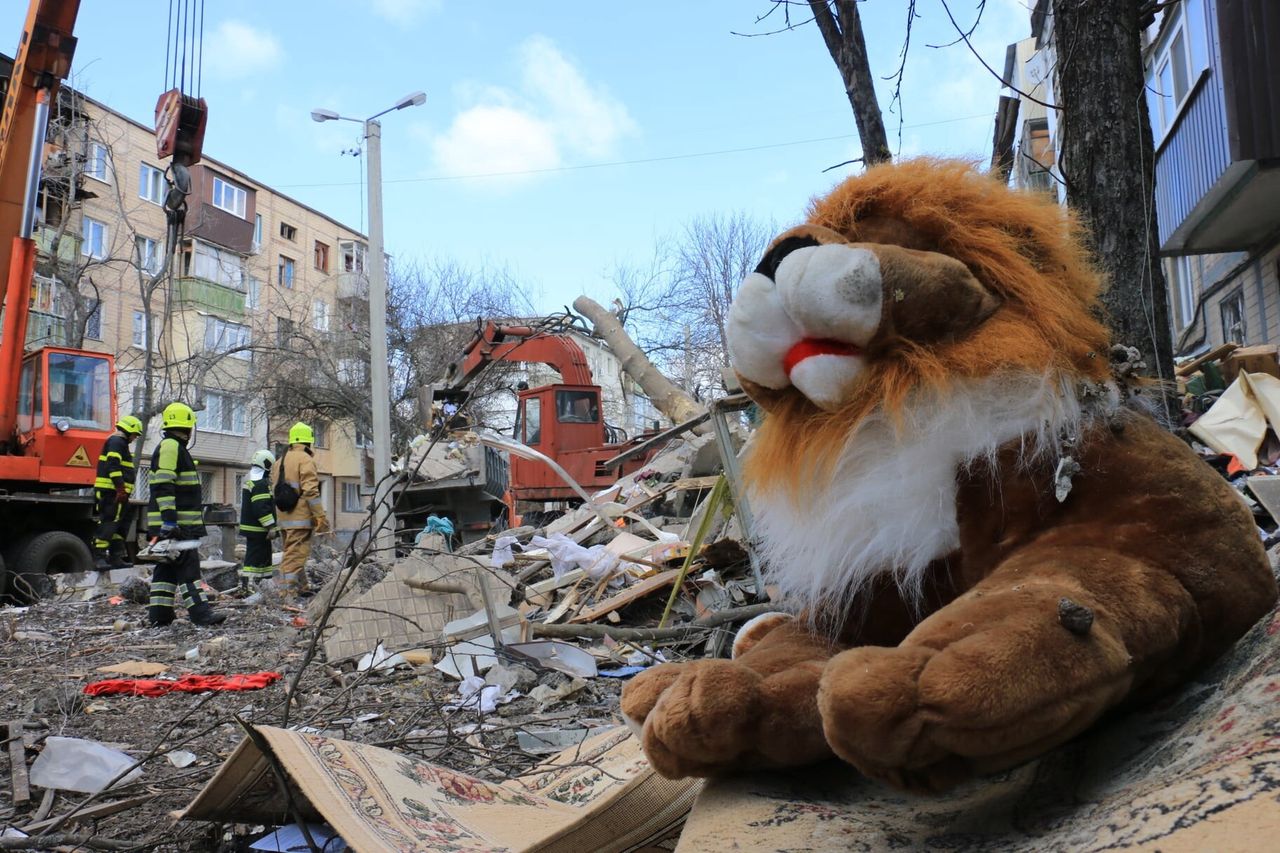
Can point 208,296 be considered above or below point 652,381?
above

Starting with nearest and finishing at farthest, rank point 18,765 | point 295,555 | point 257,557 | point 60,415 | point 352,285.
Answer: point 18,765 < point 257,557 < point 295,555 < point 60,415 < point 352,285

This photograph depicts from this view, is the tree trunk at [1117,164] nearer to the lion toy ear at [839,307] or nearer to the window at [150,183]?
the lion toy ear at [839,307]

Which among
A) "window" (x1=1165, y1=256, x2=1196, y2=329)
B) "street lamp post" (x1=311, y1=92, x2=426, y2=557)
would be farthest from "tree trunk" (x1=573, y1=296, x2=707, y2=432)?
"window" (x1=1165, y1=256, x2=1196, y2=329)

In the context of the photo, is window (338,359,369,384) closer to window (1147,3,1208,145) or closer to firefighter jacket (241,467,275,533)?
firefighter jacket (241,467,275,533)

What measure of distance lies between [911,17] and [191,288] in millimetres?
32256

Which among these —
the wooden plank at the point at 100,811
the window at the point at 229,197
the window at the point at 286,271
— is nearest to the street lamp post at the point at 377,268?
the wooden plank at the point at 100,811

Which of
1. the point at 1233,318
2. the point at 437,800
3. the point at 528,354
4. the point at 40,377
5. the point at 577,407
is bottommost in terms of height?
the point at 437,800

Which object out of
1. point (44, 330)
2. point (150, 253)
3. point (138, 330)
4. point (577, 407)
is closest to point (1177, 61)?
point (577, 407)

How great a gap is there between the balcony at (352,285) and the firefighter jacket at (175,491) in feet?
83.4

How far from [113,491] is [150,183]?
2719cm

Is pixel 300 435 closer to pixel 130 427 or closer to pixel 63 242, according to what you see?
pixel 130 427

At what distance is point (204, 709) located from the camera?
4.89 m

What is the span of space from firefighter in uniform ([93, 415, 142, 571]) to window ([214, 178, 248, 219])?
25.9 m

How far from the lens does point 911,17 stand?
13.2 feet
